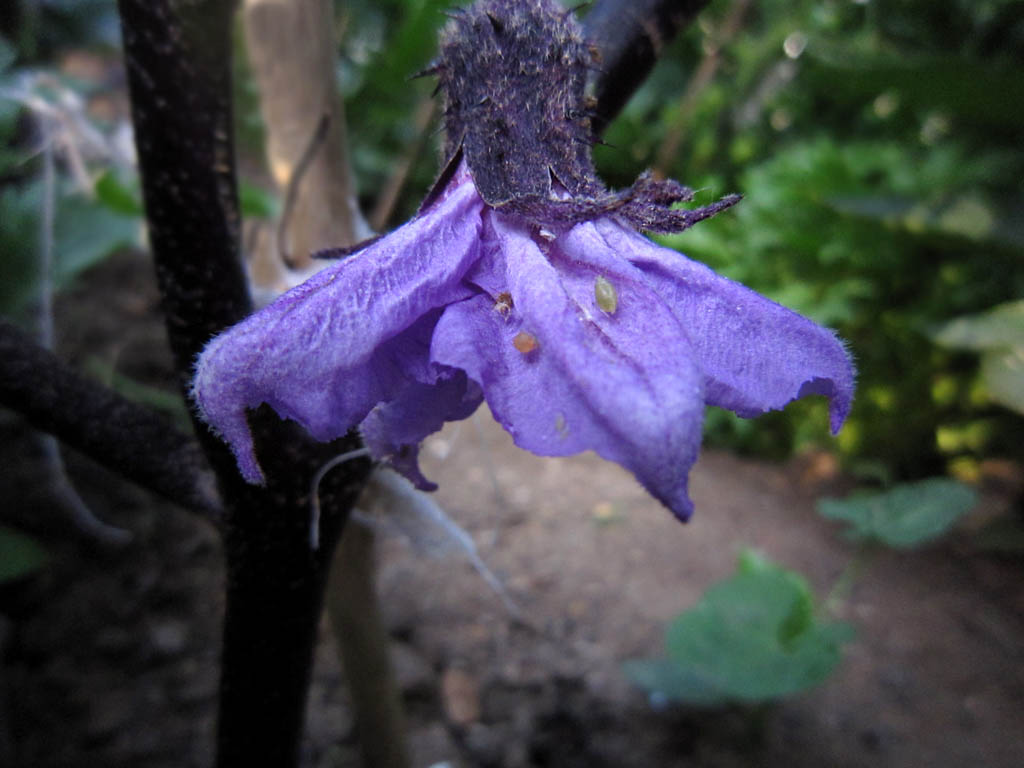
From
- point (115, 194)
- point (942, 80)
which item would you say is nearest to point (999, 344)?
point (942, 80)

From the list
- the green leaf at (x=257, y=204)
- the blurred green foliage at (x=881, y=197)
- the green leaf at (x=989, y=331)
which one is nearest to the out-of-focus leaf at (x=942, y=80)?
the blurred green foliage at (x=881, y=197)

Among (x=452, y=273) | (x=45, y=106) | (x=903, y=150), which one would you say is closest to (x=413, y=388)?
(x=452, y=273)

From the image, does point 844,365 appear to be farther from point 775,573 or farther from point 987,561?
point 987,561

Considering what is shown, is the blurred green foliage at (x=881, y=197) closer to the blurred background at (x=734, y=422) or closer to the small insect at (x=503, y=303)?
the blurred background at (x=734, y=422)

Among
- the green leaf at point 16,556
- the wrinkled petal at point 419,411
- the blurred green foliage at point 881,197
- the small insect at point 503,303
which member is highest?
the small insect at point 503,303

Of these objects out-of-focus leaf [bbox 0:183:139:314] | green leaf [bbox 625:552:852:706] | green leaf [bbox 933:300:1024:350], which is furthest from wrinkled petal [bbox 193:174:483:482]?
green leaf [bbox 933:300:1024:350]

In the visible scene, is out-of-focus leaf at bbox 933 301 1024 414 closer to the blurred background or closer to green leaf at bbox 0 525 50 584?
the blurred background

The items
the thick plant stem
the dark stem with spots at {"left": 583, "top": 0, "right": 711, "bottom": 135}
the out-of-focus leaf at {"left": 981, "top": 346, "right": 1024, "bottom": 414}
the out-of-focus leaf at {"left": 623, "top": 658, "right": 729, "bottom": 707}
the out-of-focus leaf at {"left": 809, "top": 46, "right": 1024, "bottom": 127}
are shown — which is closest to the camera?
the dark stem with spots at {"left": 583, "top": 0, "right": 711, "bottom": 135}
